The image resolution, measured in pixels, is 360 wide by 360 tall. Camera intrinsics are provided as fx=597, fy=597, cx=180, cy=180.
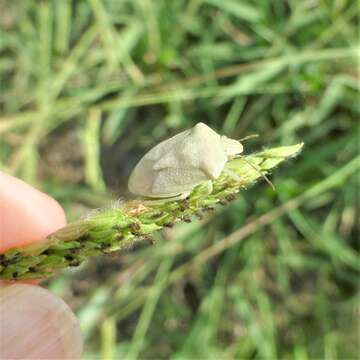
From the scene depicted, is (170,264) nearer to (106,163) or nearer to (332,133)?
(106,163)

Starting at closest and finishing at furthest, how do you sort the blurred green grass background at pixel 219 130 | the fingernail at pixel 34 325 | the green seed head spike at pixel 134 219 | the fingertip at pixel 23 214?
the green seed head spike at pixel 134 219 → the fingernail at pixel 34 325 → the fingertip at pixel 23 214 → the blurred green grass background at pixel 219 130

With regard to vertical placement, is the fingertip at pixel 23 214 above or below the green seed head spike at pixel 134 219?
below

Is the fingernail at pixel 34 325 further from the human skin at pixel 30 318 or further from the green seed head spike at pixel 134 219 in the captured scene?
the green seed head spike at pixel 134 219

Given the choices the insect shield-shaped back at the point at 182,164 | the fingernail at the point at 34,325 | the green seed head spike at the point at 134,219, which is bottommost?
the fingernail at the point at 34,325

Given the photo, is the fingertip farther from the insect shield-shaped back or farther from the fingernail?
the insect shield-shaped back

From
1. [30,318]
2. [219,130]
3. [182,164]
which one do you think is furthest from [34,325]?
[219,130]

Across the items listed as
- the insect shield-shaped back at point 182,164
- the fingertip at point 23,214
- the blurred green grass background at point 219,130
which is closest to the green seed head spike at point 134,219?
the insect shield-shaped back at point 182,164

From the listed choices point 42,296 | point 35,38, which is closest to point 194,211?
point 42,296

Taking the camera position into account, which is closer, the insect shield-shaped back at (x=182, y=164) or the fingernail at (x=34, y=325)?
the insect shield-shaped back at (x=182, y=164)
